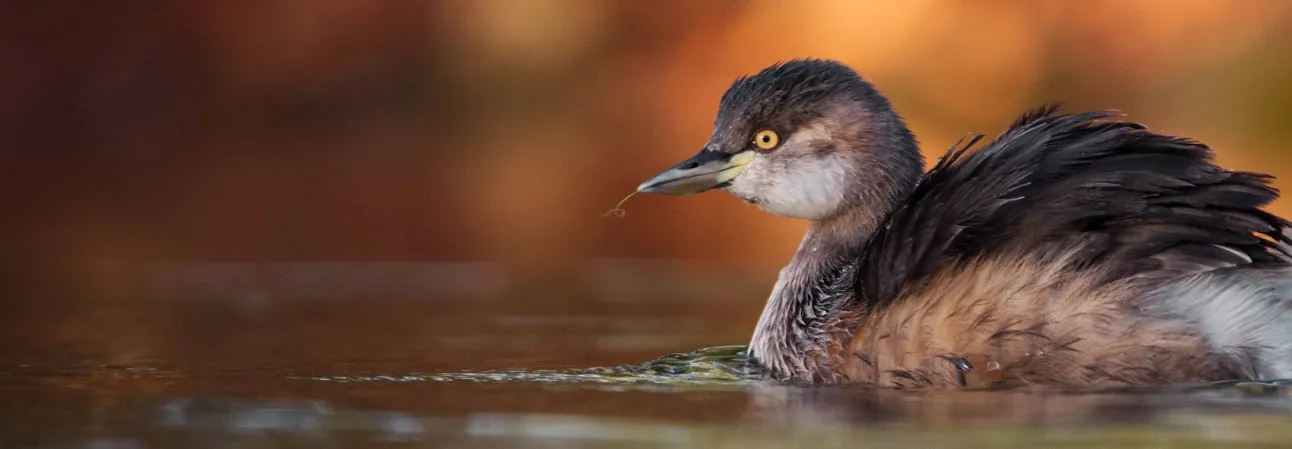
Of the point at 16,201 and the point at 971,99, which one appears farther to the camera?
the point at 971,99

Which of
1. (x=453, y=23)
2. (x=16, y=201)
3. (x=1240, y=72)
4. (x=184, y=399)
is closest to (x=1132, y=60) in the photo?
(x=1240, y=72)

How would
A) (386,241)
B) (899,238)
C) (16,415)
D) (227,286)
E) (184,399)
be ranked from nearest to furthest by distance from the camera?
(16,415) < (184,399) < (899,238) < (227,286) < (386,241)

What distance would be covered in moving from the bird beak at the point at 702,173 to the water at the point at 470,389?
24.0 inches

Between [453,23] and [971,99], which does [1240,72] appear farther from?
[453,23]

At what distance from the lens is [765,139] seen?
22.2 ft

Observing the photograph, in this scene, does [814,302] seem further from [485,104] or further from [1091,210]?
[485,104]

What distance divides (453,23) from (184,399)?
15486mm

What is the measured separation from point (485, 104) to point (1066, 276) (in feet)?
51.7

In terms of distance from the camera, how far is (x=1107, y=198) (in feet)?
18.6

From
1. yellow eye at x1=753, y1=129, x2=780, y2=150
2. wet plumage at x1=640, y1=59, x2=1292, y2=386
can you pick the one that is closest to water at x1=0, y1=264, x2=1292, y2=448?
wet plumage at x1=640, y1=59, x2=1292, y2=386

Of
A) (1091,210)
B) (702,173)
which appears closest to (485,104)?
(702,173)

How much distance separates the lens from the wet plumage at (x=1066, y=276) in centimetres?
551

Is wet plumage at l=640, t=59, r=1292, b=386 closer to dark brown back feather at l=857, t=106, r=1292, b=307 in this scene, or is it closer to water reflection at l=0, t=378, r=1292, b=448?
dark brown back feather at l=857, t=106, r=1292, b=307

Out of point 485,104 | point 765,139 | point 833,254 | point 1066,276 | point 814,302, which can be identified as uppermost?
point 485,104
